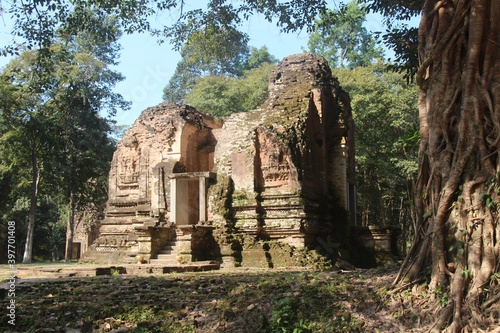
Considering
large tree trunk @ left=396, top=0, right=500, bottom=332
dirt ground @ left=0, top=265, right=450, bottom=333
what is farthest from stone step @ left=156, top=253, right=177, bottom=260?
large tree trunk @ left=396, top=0, right=500, bottom=332

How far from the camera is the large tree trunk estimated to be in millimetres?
5551

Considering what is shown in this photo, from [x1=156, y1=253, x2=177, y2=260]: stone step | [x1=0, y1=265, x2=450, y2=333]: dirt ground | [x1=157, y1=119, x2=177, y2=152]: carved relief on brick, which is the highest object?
[x1=157, y1=119, x2=177, y2=152]: carved relief on brick

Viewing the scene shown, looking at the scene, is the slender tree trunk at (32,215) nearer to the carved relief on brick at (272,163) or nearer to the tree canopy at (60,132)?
the tree canopy at (60,132)

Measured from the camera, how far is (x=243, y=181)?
1519cm

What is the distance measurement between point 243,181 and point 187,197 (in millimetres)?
4197

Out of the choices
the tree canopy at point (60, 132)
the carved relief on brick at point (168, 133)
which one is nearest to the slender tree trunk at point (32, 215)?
the tree canopy at point (60, 132)

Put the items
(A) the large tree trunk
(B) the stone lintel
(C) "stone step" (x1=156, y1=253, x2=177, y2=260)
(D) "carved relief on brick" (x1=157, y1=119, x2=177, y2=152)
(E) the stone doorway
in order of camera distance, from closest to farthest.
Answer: (A) the large tree trunk
(C) "stone step" (x1=156, y1=253, x2=177, y2=260)
(B) the stone lintel
(E) the stone doorway
(D) "carved relief on brick" (x1=157, y1=119, x2=177, y2=152)

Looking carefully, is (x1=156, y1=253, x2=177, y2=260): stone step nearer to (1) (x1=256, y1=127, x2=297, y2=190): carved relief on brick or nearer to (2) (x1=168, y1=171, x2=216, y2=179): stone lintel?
(2) (x1=168, y1=171, x2=216, y2=179): stone lintel

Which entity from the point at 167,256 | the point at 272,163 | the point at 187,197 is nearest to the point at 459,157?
the point at 272,163

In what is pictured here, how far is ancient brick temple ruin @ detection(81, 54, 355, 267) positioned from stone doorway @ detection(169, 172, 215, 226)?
37 millimetres

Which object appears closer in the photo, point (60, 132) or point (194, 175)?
point (194, 175)

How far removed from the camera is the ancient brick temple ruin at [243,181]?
47.8 feet

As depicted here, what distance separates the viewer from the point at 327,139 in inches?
696

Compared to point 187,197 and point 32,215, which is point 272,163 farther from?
point 32,215
